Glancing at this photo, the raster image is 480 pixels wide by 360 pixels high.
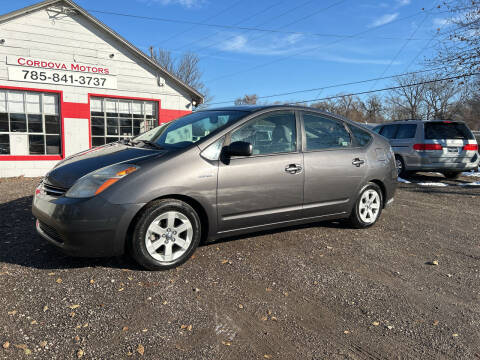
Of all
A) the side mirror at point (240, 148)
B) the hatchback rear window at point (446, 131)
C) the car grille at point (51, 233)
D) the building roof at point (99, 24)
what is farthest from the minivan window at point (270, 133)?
the building roof at point (99, 24)

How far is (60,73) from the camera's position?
11.7m

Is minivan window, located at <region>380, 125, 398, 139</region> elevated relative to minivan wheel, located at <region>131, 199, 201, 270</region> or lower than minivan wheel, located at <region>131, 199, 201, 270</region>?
elevated

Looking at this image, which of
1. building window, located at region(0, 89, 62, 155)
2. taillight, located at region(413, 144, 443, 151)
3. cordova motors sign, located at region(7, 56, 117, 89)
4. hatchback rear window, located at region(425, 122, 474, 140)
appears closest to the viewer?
taillight, located at region(413, 144, 443, 151)

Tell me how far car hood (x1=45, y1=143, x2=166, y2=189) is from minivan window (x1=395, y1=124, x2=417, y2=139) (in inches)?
359

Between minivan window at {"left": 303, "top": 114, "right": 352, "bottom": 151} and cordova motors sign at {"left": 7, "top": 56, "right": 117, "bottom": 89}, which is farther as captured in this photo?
cordova motors sign at {"left": 7, "top": 56, "right": 117, "bottom": 89}

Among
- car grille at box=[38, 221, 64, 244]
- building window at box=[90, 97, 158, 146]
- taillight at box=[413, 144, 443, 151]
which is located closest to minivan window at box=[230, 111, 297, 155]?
car grille at box=[38, 221, 64, 244]

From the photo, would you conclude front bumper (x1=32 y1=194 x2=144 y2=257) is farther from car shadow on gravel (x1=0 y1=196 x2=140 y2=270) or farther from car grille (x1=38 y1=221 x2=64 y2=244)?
car shadow on gravel (x1=0 y1=196 x2=140 y2=270)

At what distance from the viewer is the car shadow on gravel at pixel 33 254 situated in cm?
361

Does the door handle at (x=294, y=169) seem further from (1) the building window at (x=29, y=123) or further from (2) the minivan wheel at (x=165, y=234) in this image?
(1) the building window at (x=29, y=123)

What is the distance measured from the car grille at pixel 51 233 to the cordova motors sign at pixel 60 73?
946 cm

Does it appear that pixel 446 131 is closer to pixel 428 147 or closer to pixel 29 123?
A: pixel 428 147

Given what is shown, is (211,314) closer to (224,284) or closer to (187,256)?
(224,284)

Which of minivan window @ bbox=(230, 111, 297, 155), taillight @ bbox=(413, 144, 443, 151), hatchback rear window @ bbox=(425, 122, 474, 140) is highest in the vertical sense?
hatchback rear window @ bbox=(425, 122, 474, 140)

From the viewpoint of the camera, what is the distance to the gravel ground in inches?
95.5
